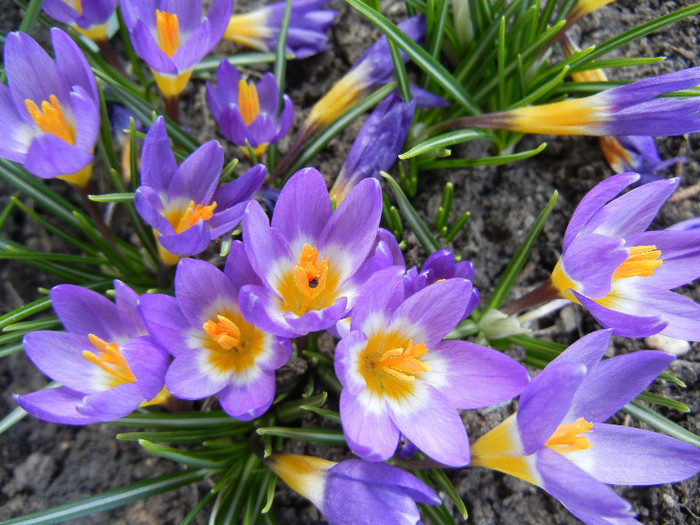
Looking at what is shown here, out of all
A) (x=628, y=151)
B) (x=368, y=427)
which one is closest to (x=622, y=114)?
(x=628, y=151)

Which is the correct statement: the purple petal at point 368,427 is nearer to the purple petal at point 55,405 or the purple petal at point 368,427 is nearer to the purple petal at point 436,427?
the purple petal at point 436,427

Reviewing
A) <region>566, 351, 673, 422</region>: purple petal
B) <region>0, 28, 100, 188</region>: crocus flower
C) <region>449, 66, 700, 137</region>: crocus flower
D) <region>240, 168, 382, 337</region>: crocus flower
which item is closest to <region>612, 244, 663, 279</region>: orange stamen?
<region>566, 351, 673, 422</region>: purple petal

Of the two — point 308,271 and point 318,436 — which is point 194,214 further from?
point 318,436

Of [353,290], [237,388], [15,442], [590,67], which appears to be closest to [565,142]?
[590,67]

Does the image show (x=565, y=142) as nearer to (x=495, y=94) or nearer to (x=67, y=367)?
(x=495, y=94)

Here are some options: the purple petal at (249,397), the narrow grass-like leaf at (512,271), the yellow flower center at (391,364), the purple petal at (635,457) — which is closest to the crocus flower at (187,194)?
the purple petal at (249,397)

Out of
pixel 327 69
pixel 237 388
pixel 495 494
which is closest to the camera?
pixel 237 388

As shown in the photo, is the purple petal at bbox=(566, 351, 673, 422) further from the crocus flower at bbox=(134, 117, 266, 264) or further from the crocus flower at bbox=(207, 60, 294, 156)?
the crocus flower at bbox=(207, 60, 294, 156)
